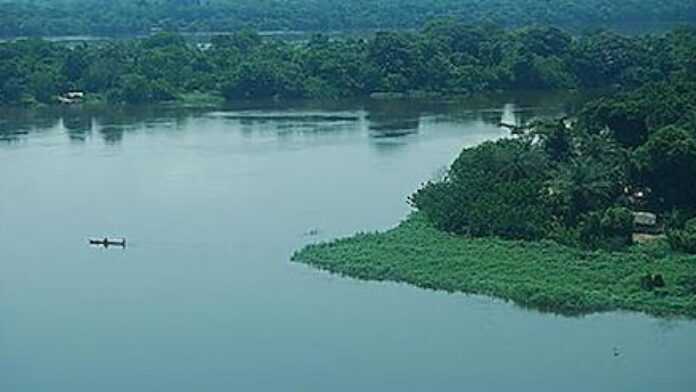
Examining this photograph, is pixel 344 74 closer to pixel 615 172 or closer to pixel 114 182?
pixel 114 182

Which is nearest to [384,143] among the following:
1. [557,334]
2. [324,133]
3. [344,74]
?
[324,133]

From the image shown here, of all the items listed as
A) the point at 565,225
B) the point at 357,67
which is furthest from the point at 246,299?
the point at 357,67

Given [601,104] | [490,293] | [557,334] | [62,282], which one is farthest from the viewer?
[601,104]

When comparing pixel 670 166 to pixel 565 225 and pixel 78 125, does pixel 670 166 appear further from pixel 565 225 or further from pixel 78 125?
pixel 78 125

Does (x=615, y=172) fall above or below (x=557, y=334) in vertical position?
above

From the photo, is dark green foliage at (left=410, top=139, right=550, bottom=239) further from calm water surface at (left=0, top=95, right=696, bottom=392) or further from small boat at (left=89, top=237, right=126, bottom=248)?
small boat at (left=89, top=237, right=126, bottom=248)
